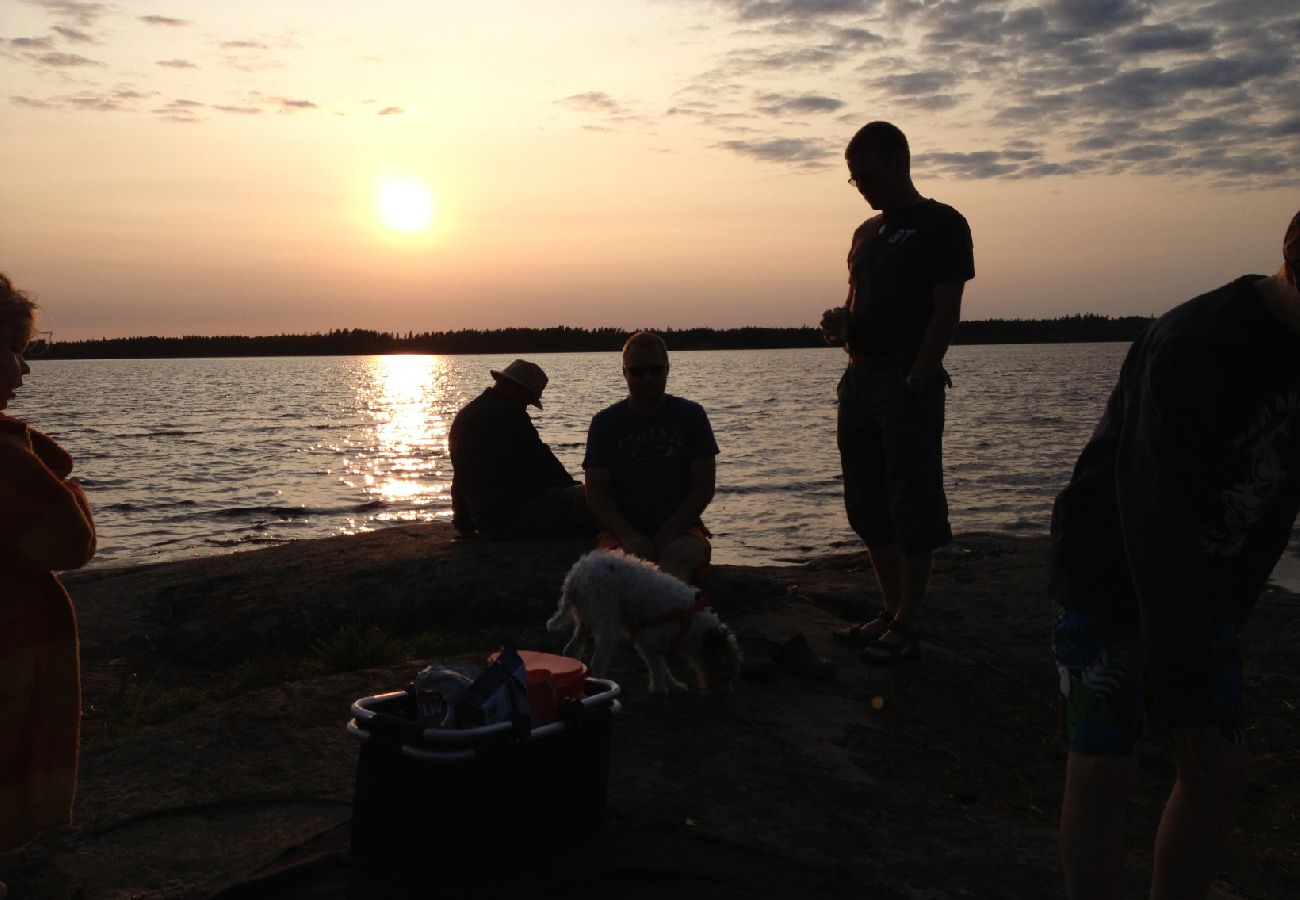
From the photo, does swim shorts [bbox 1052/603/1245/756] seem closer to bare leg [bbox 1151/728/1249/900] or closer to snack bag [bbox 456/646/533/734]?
bare leg [bbox 1151/728/1249/900]

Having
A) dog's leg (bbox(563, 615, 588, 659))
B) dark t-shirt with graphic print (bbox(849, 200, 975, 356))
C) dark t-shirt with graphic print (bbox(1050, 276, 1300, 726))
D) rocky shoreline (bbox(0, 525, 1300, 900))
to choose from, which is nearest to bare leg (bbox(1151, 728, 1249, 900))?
dark t-shirt with graphic print (bbox(1050, 276, 1300, 726))

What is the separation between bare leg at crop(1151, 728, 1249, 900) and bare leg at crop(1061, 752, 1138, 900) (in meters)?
0.10

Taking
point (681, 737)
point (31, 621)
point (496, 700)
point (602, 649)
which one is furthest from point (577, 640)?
point (31, 621)

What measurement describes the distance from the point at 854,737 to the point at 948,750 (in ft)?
1.41

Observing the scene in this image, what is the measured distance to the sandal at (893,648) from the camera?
19.1 feet

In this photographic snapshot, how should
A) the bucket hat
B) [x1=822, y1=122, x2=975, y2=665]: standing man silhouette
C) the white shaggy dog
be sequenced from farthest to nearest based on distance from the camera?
1. the bucket hat
2. [x1=822, y1=122, x2=975, y2=665]: standing man silhouette
3. the white shaggy dog

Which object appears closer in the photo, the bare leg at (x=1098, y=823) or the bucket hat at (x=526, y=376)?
the bare leg at (x=1098, y=823)

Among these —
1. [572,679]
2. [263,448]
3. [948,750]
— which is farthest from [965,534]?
[263,448]

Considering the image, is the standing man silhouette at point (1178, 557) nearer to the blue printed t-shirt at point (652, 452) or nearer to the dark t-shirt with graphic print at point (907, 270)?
the dark t-shirt with graphic print at point (907, 270)

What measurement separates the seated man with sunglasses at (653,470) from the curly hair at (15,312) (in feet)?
11.1

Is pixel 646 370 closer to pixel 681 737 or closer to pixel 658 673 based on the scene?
pixel 658 673

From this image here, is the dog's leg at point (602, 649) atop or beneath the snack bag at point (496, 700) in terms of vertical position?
beneath

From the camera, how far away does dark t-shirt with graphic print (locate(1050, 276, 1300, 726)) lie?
238cm

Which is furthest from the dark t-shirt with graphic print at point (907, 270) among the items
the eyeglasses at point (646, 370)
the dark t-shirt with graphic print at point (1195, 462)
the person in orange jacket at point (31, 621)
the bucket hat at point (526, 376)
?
the person in orange jacket at point (31, 621)
